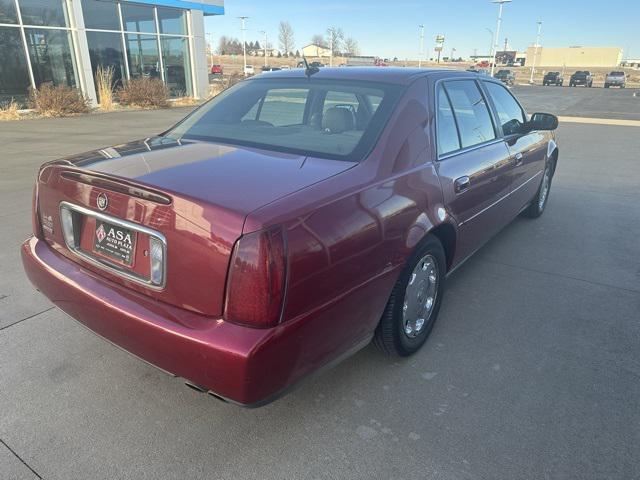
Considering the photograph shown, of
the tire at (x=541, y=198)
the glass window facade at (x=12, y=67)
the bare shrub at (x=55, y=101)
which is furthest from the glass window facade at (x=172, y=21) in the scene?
the tire at (x=541, y=198)

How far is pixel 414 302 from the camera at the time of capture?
9.43ft

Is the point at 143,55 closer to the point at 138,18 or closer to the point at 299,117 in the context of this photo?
the point at 138,18

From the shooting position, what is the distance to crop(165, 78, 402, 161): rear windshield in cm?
263

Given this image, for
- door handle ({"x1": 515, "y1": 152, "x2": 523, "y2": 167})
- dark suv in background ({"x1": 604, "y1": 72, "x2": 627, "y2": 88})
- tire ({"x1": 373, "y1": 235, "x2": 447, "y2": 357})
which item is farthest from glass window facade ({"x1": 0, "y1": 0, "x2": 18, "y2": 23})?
dark suv in background ({"x1": 604, "y1": 72, "x2": 627, "y2": 88})

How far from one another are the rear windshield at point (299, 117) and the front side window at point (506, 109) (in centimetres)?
161

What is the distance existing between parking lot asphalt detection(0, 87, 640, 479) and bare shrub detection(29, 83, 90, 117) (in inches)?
548

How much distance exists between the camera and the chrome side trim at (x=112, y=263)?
197 cm

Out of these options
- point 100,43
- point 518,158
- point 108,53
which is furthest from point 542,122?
point 108,53

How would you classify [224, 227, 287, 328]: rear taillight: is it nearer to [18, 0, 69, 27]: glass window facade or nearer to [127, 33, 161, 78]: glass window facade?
[18, 0, 69, 27]: glass window facade

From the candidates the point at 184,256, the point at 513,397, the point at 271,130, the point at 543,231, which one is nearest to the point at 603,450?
the point at 513,397

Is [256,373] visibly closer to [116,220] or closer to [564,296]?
[116,220]

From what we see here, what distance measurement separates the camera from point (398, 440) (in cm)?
227

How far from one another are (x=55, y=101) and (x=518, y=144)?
15674mm

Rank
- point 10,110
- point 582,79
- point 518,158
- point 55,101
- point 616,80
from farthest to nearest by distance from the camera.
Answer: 1. point 582,79
2. point 616,80
3. point 55,101
4. point 10,110
5. point 518,158
